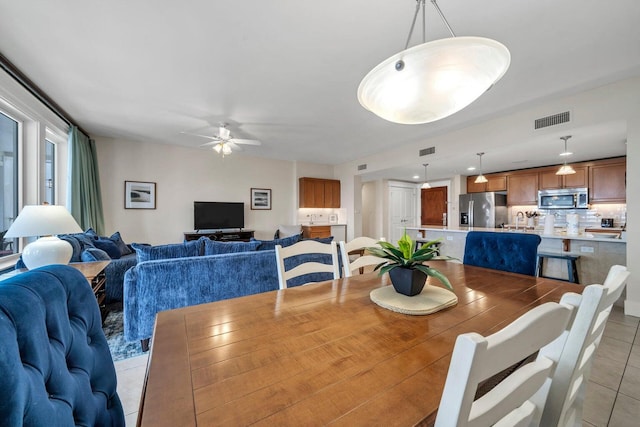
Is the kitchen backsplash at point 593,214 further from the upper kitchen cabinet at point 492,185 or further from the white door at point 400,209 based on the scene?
the white door at point 400,209

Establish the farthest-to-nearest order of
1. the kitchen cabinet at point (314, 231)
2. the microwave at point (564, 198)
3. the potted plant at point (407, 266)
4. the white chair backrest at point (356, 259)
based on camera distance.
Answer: the kitchen cabinet at point (314, 231) < the microwave at point (564, 198) < the white chair backrest at point (356, 259) < the potted plant at point (407, 266)

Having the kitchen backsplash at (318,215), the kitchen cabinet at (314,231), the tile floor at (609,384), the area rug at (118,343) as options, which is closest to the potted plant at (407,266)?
the tile floor at (609,384)

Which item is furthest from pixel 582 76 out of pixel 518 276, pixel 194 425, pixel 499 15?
pixel 194 425

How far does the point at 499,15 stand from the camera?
183cm

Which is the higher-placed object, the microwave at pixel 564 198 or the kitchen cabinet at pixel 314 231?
the microwave at pixel 564 198

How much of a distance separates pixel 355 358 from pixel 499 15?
2.42 meters

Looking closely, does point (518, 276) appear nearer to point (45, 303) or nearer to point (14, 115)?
point (45, 303)

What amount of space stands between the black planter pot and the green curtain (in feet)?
15.7

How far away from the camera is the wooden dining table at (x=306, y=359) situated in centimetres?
57

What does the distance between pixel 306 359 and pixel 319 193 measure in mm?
6046

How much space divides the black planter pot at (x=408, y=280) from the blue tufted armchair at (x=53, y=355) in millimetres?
1117

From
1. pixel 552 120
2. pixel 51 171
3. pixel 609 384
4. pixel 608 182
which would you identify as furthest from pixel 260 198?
pixel 608 182

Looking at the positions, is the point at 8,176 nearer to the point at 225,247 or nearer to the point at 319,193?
the point at 225,247

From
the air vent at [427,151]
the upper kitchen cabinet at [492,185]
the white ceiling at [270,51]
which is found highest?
the white ceiling at [270,51]
